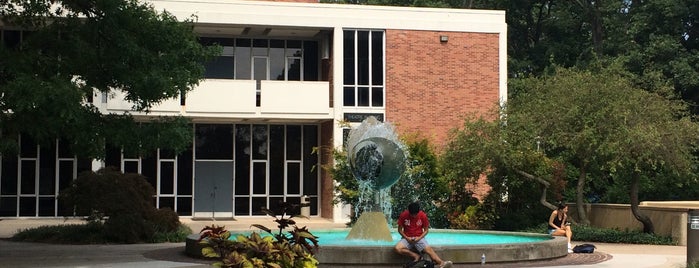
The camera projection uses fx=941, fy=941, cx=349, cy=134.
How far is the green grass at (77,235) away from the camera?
22.8m

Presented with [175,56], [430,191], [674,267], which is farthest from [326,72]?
[674,267]

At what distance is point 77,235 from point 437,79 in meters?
16.7

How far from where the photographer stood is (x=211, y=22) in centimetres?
3397

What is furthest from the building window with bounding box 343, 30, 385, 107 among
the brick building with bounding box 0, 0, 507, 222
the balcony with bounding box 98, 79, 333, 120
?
the balcony with bounding box 98, 79, 333, 120

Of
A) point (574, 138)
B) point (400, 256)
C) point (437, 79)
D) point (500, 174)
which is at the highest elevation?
point (437, 79)

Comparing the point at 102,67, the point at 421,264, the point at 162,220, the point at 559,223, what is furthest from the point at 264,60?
the point at 421,264

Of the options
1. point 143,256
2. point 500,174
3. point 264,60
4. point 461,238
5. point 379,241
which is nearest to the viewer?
point 379,241

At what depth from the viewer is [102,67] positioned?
1889cm

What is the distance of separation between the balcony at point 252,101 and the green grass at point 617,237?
12154mm

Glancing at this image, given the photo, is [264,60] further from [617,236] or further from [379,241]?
[379,241]

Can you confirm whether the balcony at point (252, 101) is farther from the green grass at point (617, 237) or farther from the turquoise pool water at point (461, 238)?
the turquoise pool water at point (461, 238)

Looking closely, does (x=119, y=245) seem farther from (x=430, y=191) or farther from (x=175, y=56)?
(x=430, y=191)

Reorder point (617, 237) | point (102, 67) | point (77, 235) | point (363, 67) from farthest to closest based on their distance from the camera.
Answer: point (363, 67), point (617, 237), point (77, 235), point (102, 67)

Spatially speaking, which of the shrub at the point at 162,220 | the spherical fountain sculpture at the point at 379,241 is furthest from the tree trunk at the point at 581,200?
the shrub at the point at 162,220
